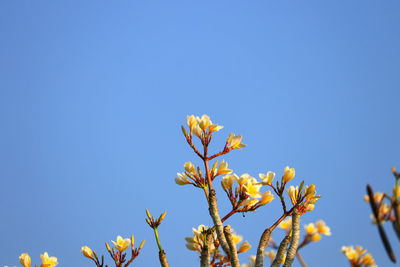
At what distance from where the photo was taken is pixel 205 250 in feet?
8.71

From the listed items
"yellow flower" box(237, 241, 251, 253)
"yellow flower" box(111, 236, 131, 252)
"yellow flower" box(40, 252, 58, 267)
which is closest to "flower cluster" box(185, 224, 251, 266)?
"yellow flower" box(237, 241, 251, 253)

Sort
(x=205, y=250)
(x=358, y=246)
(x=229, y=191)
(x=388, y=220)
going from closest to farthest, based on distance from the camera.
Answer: (x=388, y=220) → (x=358, y=246) → (x=205, y=250) → (x=229, y=191)

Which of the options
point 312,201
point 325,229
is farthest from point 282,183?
point 325,229

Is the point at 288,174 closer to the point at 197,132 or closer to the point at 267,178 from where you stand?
the point at 267,178

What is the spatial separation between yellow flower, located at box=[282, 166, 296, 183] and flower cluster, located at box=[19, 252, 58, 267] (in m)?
1.74

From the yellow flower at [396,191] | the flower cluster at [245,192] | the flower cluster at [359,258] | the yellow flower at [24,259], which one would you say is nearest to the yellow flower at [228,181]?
the flower cluster at [245,192]

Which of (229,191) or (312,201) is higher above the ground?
(229,191)

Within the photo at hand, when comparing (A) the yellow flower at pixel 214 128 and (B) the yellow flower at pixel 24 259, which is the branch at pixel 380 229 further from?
(B) the yellow flower at pixel 24 259

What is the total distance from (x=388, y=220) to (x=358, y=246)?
79 cm

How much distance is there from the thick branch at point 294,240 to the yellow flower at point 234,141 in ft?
1.99

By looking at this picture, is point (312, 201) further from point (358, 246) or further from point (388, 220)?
point (388, 220)

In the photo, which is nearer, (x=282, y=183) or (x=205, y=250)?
(x=205, y=250)

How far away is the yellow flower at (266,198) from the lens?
282 cm

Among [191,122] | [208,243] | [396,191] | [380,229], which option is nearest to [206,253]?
[208,243]
